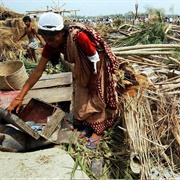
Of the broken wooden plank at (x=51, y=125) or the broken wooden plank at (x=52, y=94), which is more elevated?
the broken wooden plank at (x=51, y=125)

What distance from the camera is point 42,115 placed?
322 centimetres

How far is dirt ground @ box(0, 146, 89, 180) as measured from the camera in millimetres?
2246

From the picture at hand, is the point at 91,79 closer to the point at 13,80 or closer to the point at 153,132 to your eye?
the point at 153,132

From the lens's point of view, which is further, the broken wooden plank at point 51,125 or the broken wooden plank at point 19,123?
the broken wooden plank at point 51,125

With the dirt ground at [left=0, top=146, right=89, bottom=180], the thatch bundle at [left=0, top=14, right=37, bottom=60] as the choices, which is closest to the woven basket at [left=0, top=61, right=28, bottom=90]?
the dirt ground at [left=0, top=146, right=89, bottom=180]

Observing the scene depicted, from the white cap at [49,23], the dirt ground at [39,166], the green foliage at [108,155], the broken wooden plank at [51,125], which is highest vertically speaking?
the white cap at [49,23]

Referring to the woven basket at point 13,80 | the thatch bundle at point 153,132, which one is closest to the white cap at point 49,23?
the thatch bundle at point 153,132

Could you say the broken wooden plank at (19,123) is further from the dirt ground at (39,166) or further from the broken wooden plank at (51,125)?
the dirt ground at (39,166)

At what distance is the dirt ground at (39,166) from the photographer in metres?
2.25

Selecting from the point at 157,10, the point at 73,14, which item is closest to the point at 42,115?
the point at 157,10

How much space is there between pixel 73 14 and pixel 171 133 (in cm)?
1503

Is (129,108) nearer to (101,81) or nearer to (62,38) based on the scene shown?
(101,81)

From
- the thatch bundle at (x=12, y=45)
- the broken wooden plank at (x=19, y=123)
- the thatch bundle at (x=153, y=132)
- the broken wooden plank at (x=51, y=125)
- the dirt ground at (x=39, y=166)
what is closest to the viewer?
the dirt ground at (x=39, y=166)

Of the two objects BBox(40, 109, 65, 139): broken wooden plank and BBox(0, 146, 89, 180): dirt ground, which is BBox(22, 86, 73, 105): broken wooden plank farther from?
BBox(0, 146, 89, 180): dirt ground
